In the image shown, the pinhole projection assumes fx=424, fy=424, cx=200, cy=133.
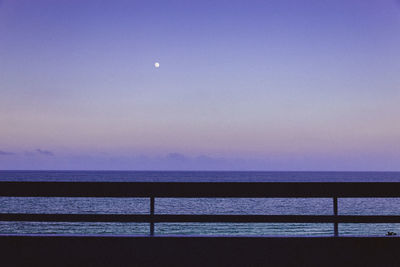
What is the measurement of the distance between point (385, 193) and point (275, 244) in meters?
0.96

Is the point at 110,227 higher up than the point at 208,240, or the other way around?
the point at 208,240

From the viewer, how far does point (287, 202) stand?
57.9 m

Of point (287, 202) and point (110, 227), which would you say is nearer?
point (110, 227)

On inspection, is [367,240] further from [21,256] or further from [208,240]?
[21,256]

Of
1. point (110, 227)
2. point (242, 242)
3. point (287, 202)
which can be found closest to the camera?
point (242, 242)

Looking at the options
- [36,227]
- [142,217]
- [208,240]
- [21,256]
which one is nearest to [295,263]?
[208,240]

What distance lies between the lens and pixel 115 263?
10.9ft

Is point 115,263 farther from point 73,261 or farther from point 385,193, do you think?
point 385,193

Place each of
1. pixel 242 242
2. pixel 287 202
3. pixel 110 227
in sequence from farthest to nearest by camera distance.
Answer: pixel 287 202 < pixel 110 227 < pixel 242 242

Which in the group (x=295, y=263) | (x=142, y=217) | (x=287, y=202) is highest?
(x=142, y=217)

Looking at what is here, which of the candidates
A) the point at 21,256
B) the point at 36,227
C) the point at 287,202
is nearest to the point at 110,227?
the point at 36,227

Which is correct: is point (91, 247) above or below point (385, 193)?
below

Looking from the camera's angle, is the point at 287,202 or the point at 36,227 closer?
the point at 36,227

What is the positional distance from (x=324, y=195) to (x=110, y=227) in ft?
96.1
